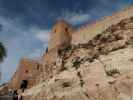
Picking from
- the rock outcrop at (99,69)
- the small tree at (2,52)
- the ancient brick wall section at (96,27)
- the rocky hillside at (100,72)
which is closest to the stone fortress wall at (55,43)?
the ancient brick wall section at (96,27)

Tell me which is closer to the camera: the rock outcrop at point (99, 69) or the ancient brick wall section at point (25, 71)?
the rock outcrop at point (99, 69)

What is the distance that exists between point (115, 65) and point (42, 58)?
22.7m

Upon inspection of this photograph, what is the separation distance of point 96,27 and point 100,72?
45.3 ft

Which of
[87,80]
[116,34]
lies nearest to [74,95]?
[87,80]

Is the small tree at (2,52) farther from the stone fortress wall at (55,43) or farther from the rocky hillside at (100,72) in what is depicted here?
the stone fortress wall at (55,43)

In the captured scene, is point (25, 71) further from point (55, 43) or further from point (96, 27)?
point (96, 27)

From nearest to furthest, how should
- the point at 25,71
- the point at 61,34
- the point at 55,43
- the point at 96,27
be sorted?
the point at 96,27 → the point at 25,71 → the point at 61,34 → the point at 55,43

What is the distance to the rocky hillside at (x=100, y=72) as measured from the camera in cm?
2152

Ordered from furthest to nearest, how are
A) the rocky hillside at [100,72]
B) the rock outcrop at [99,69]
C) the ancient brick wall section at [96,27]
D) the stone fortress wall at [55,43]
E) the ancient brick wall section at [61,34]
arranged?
the ancient brick wall section at [61,34]
the stone fortress wall at [55,43]
the ancient brick wall section at [96,27]
the rock outcrop at [99,69]
the rocky hillside at [100,72]

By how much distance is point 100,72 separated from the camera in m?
24.1

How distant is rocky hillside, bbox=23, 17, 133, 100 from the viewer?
21.5m

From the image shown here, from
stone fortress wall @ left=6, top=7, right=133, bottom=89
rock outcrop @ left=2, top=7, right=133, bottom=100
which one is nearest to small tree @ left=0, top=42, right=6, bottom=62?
rock outcrop @ left=2, top=7, right=133, bottom=100

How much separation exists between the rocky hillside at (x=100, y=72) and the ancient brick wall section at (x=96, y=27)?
1534 millimetres

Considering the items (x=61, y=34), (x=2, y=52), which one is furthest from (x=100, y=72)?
(x=61, y=34)
